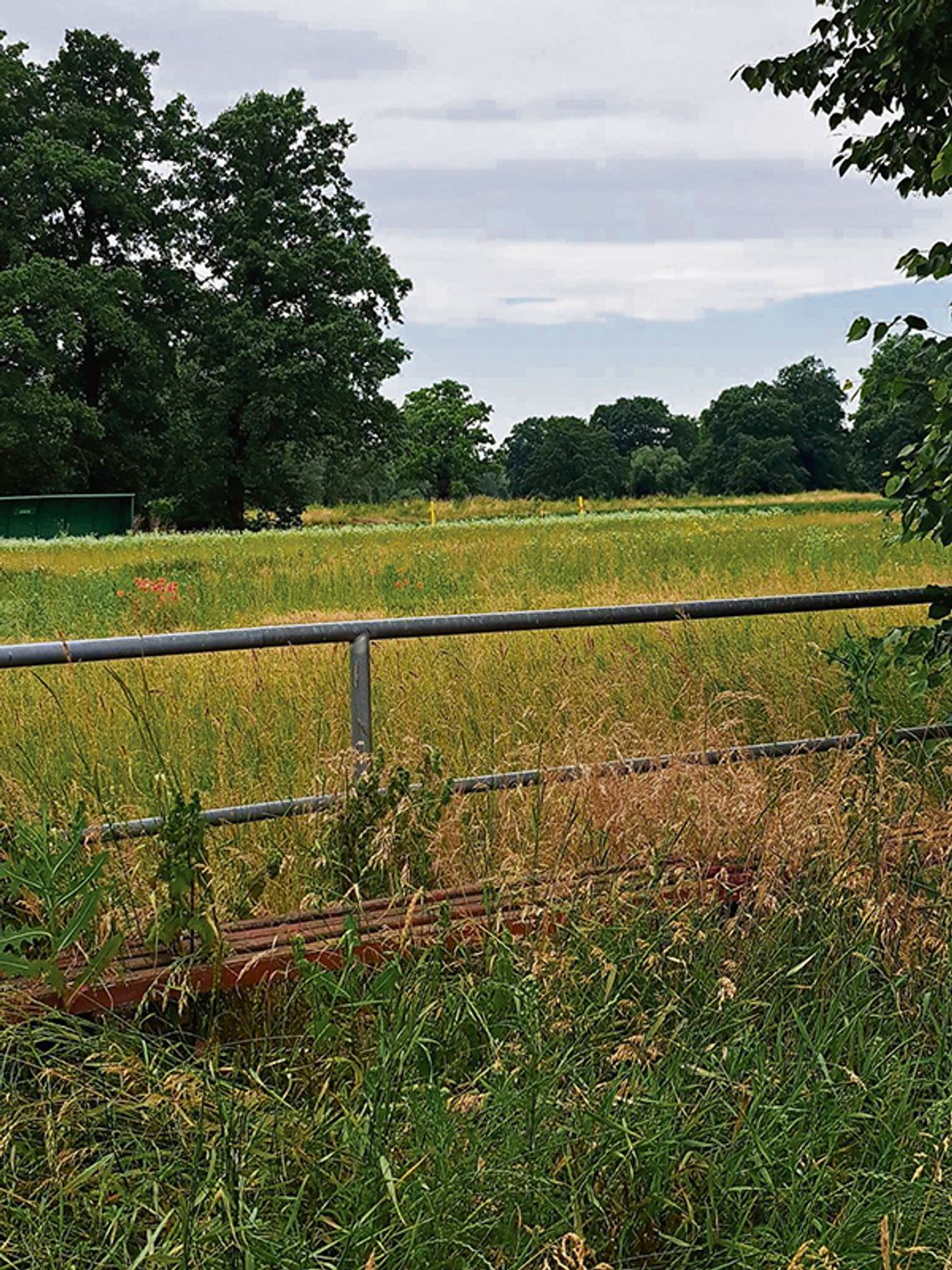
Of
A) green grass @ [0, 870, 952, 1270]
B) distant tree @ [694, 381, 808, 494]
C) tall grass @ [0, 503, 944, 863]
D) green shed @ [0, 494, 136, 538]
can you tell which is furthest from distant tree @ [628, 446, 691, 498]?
green grass @ [0, 870, 952, 1270]

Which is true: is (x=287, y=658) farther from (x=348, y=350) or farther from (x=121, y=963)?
(x=348, y=350)

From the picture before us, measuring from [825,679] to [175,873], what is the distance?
14.6 feet

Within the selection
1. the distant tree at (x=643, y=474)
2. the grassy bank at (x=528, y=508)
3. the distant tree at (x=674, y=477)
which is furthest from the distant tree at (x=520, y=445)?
the grassy bank at (x=528, y=508)

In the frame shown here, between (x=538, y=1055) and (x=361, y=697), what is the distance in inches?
76.8

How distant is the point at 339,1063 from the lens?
2.77 meters

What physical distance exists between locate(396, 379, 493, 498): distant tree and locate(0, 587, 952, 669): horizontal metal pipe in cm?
8143

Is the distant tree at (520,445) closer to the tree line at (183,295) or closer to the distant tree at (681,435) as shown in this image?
the distant tree at (681,435)

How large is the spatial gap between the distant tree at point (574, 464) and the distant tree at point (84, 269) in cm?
4808

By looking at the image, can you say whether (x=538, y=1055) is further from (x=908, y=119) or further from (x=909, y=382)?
(x=908, y=119)

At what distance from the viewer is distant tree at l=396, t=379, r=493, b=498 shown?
86.6m

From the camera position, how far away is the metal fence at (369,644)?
3705 millimetres

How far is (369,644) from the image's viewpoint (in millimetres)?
4516

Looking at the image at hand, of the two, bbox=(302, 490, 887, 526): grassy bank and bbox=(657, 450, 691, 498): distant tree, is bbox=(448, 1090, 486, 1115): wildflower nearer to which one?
bbox=(302, 490, 887, 526): grassy bank

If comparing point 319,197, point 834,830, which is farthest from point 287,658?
point 319,197
